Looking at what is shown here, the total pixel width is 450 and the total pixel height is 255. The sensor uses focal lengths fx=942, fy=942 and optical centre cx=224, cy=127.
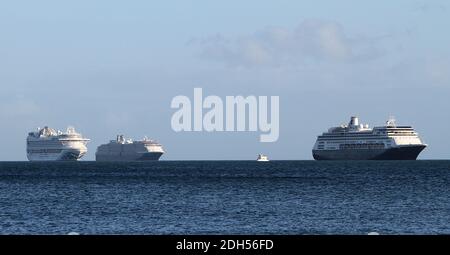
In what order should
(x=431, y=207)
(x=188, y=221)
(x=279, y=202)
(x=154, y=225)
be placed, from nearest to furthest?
1. (x=154, y=225)
2. (x=188, y=221)
3. (x=431, y=207)
4. (x=279, y=202)

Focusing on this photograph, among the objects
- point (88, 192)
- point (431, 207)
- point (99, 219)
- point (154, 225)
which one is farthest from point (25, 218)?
point (88, 192)

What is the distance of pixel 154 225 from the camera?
46.9m

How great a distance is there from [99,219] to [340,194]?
3439 cm

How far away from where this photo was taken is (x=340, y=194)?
81875mm

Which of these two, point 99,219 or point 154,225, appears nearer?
point 154,225
